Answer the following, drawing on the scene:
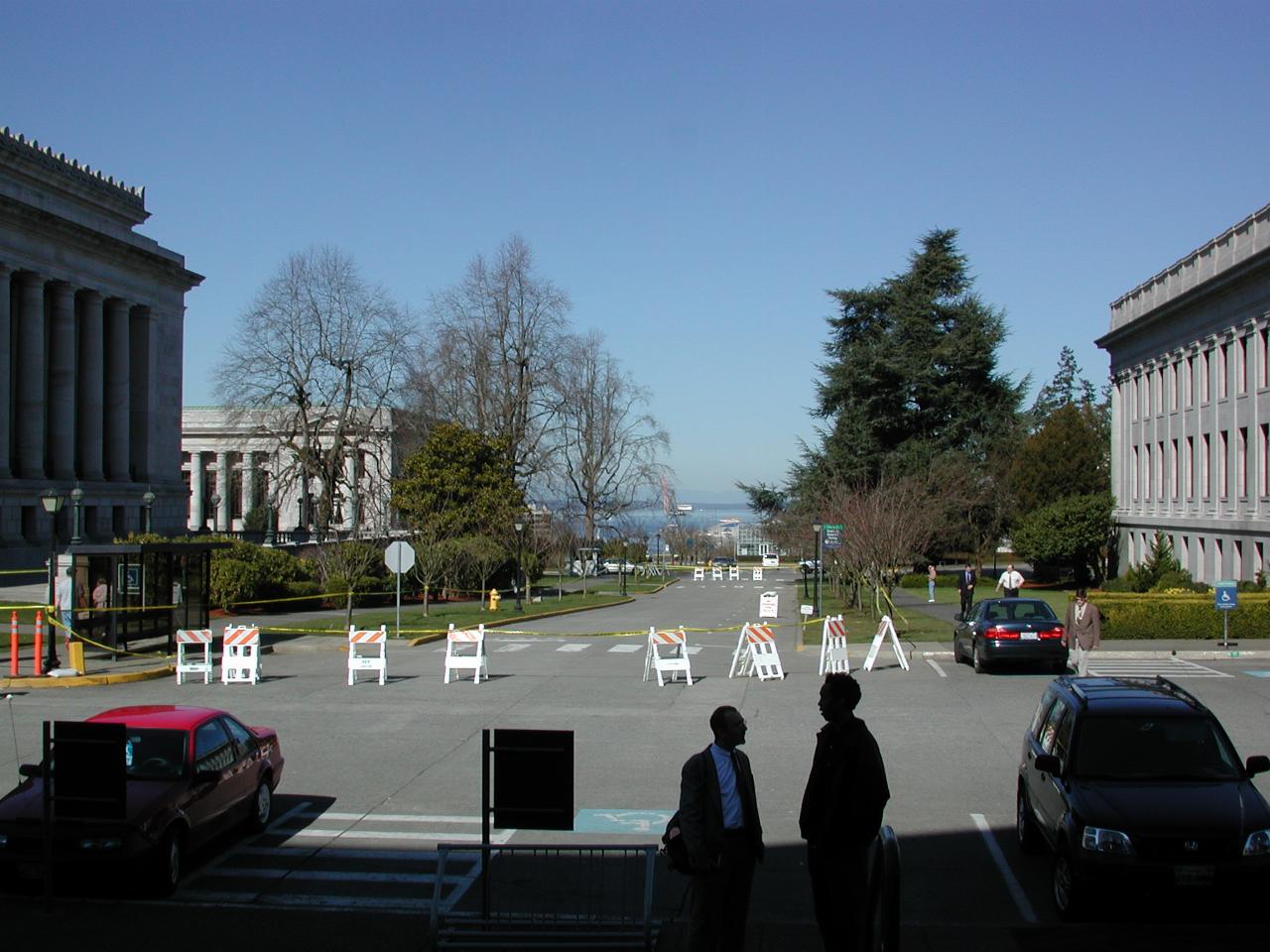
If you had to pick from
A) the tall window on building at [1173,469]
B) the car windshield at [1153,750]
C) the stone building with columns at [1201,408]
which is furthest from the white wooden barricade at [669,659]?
the tall window on building at [1173,469]

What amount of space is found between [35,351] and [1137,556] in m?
52.8

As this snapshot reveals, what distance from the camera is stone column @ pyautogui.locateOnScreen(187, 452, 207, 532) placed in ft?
314

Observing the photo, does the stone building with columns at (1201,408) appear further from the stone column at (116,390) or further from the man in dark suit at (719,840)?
the stone column at (116,390)

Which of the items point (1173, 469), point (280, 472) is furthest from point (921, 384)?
point (280, 472)

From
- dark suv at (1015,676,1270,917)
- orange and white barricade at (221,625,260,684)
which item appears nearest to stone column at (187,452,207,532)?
orange and white barricade at (221,625,260,684)

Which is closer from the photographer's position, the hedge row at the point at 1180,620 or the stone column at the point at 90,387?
the hedge row at the point at 1180,620

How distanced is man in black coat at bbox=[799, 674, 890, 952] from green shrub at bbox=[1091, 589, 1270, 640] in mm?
24990

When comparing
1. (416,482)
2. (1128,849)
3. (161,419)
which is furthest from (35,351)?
(1128,849)

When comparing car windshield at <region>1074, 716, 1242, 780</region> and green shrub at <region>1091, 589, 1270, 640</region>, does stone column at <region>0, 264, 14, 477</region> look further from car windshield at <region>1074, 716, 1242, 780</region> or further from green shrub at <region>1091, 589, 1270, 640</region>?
car windshield at <region>1074, 716, 1242, 780</region>

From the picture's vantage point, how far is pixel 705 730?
18.4 m

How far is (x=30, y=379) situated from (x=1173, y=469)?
5111 centimetres

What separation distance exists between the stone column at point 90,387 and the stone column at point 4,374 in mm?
6427

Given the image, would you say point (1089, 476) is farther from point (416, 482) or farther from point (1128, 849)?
point (1128, 849)

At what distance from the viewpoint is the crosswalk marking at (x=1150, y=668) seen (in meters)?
24.6
